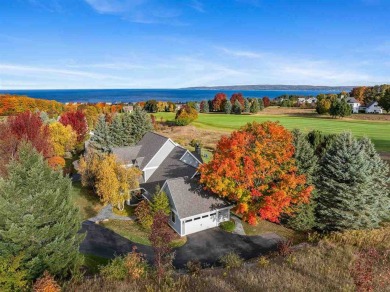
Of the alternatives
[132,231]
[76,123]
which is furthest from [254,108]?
[132,231]

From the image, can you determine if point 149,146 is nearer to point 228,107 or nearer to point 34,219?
point 34,219

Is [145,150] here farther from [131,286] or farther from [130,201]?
[131,286]

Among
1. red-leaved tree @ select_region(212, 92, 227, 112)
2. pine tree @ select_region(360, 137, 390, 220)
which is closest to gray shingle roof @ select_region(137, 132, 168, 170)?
pine tree @ select_region(360, 137, 390, 220)

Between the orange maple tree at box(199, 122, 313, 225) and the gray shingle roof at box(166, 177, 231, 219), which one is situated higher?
the orange maple tree at box(199, 122, 313, 225)

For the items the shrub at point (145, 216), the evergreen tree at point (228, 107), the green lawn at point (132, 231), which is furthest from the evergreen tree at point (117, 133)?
the evergreen tree at point (228, 107)

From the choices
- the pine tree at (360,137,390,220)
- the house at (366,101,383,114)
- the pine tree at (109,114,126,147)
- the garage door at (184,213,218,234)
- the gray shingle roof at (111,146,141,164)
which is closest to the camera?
the pine tree at (360,137,390,220)

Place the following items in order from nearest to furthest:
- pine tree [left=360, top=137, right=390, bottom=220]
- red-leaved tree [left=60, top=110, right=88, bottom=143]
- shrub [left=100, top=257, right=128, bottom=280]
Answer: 1. shrub [left=100, top=257, right=128, bottom=280]
2. pine tree [left=360, top=137, right=390, bottom=220]
3. red-leaved tree [left=60, top=110, right=88, bottom=143]

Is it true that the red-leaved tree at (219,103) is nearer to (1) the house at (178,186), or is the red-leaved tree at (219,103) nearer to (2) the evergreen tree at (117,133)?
(2) the evergreen tree at (117,133)

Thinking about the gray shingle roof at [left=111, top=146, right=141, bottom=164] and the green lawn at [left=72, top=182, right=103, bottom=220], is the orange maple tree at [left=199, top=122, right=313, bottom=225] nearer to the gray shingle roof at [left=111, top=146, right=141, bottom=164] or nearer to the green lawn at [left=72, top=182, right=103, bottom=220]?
the green lawn at [left=72, top=182, right=103, bottom=220]
